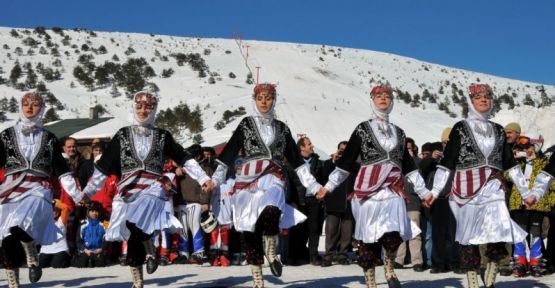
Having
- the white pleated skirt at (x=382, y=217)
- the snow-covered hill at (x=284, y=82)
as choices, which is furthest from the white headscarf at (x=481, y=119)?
the snow-covered hill at (x=284, y=82)

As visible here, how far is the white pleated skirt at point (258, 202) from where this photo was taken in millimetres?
7348

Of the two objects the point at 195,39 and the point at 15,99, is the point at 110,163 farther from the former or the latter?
the point at 195,39

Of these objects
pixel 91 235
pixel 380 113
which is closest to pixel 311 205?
pixel 91 235

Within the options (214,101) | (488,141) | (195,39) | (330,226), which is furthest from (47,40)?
Answer: (488,141)

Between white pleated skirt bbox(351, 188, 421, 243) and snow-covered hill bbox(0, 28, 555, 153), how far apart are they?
71.6 feet

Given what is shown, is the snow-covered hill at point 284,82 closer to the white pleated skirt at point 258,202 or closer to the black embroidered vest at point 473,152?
the white pleated skirt at point 258,202

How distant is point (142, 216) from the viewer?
7.29 metres

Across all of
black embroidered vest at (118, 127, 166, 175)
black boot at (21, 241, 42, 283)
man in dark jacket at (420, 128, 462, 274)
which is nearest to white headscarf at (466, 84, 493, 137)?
man in dark jacket at (420, 128, 462, 274)

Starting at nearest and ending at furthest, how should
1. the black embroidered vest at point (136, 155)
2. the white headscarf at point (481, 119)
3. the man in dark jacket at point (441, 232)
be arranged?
the white headscarf at point (481, 119) → the black embroidered vest at point (136, 155) → the man in dark jacket at point (441, 232)

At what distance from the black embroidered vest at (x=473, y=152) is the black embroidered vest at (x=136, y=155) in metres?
3.06

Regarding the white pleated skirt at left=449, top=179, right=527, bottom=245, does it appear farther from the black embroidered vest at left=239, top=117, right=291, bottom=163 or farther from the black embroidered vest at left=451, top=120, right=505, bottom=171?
the black embroidered vest at left=239, top=117, right=291, bottom=163

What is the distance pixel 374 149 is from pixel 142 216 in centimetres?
246

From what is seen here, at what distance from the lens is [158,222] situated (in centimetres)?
737

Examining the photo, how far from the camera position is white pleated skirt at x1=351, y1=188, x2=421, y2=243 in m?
7.05
